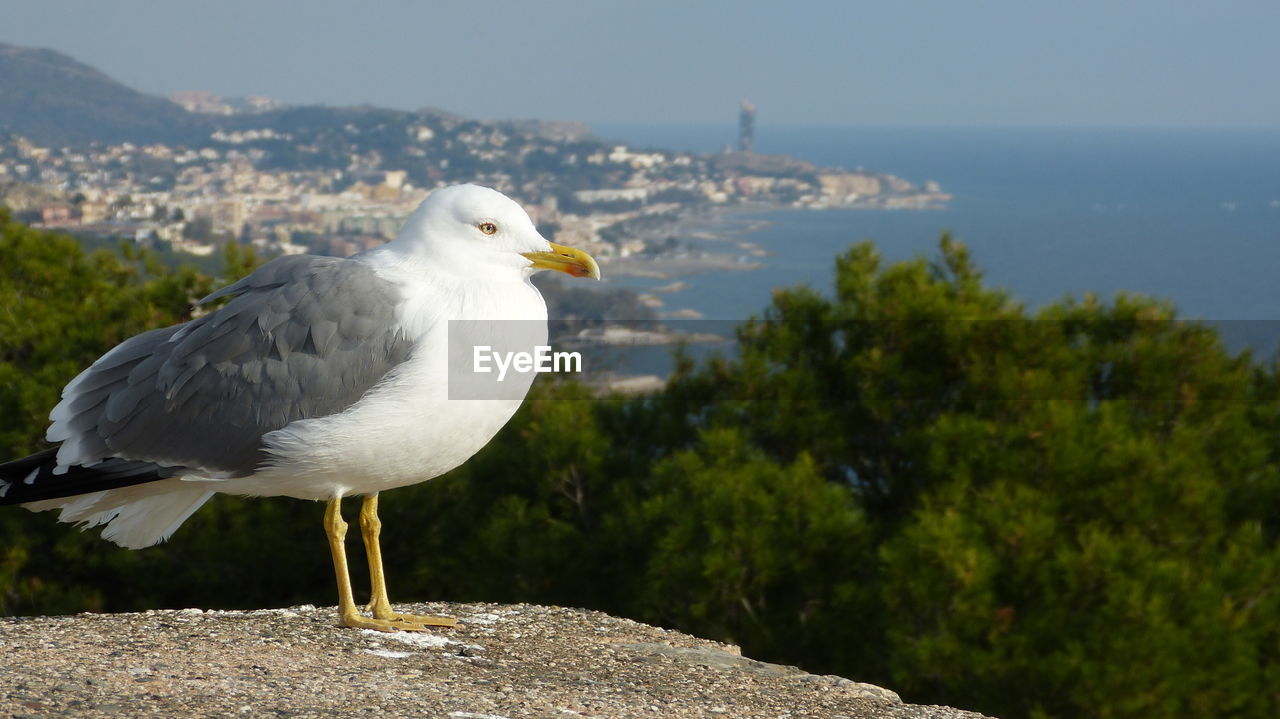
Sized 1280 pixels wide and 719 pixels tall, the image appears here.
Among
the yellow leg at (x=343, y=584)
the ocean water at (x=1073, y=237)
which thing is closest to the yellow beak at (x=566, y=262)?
the yellow leg at (x=343, y=584)

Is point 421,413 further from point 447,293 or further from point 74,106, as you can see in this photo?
point 74,106

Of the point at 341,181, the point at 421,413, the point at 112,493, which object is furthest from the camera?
the point at 341,181

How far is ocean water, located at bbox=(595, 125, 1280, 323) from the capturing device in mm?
45562

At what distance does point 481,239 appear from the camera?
4.19m

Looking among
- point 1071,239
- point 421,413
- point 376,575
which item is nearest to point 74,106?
point 1071,239

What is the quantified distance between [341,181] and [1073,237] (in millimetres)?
50043

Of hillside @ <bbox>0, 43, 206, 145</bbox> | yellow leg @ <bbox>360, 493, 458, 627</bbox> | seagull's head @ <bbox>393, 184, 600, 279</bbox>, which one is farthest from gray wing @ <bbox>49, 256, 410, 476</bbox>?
hillside @ <bbox>0, 43, 206, 145</bbox>

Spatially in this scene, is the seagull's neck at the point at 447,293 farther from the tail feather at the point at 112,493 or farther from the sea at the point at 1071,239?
the sea at the point at 1071,239

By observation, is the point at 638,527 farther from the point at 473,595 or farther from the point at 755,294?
the point at 755,294

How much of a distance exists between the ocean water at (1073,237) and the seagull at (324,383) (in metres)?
7.00

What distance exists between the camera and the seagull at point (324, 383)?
3.96 m

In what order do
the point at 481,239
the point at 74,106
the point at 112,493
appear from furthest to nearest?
the point at 74,106 → the point at 112,493 → the point at 481,239

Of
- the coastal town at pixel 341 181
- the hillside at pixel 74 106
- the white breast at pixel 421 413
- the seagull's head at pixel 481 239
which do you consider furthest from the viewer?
the hillside at pixel 74 106

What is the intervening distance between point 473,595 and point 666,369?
3.04 meters
